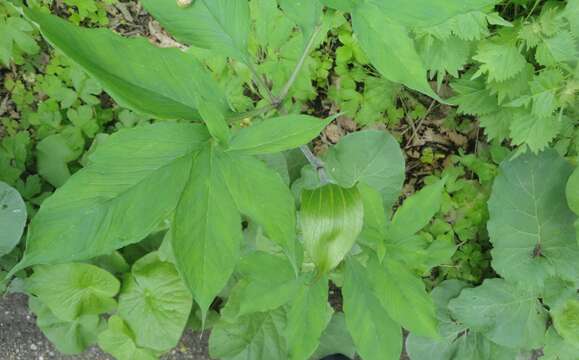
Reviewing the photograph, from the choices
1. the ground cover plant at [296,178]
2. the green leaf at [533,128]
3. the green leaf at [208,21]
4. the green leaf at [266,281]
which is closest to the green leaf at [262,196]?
the ground cover plant at [296,178]

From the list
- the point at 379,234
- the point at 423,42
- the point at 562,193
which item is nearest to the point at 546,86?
the point at 423,42

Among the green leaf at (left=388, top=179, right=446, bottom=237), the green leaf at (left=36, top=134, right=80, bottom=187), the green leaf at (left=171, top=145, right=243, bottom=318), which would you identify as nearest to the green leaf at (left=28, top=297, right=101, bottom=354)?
the green leaf at (left=36, top=134, right=80, bottom=187)

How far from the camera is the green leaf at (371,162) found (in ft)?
6.41

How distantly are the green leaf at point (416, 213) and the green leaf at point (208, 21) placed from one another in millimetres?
721

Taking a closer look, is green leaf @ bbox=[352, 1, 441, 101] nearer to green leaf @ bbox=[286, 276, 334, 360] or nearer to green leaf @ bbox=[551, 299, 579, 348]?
green leaf @ bbox=[286, 276, 334, 360]

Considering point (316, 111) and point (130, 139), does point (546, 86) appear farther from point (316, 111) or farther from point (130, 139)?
point (130, 139)

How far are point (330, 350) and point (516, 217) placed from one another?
94 centimetres

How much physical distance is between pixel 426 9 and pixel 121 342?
1823mm

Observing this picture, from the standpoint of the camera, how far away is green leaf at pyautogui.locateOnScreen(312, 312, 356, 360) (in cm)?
223

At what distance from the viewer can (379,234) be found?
4.56 feet

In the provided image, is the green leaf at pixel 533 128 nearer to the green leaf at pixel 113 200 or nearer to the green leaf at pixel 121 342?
the green leaf at pixel 113 200

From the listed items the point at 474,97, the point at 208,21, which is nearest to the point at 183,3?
the point at 208,21

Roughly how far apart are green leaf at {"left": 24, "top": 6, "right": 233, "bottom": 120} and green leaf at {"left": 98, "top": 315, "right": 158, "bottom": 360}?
54.8 inches

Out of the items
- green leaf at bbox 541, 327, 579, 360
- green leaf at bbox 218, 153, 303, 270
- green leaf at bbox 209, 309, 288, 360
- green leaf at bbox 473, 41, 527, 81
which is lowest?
green leaf at bbox 541, 327, 579, 360
